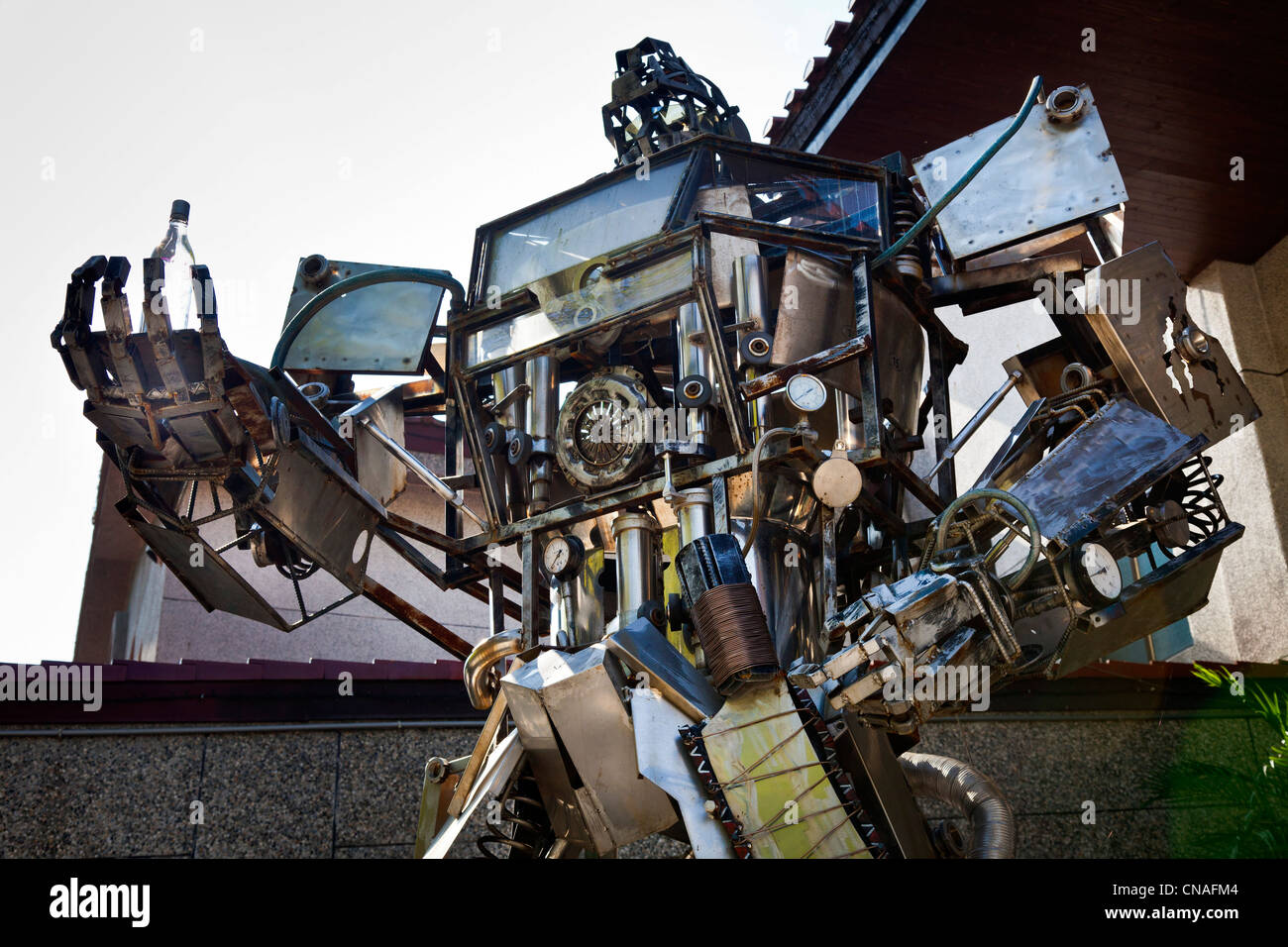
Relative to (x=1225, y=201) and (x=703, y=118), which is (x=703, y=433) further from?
(x=1225, y=201)

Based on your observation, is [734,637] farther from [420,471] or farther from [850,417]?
[420,471]

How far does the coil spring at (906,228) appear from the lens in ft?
27.1

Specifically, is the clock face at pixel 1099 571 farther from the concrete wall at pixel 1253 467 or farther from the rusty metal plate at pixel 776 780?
the concrete wall at pixel 1253 467

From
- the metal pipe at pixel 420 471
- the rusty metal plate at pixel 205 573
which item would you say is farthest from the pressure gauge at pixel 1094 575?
the rusty metal plate at pixel 205 573

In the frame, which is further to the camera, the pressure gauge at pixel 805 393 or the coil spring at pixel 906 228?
the coil spring at pixel 906 228

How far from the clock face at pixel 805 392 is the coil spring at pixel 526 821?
2.42 meters

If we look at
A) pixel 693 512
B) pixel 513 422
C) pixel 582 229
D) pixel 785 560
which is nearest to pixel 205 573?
pixel 513 422

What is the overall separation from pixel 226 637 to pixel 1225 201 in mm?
10791

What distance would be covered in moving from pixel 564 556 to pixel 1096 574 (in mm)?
2880

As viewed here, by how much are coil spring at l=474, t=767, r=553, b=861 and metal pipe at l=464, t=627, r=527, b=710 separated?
75 centimetres

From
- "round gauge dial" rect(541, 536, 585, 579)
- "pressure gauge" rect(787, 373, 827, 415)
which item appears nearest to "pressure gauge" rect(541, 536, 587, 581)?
"round gauge dial" rect(541, 536, 585, 579)

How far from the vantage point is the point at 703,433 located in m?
7.32
